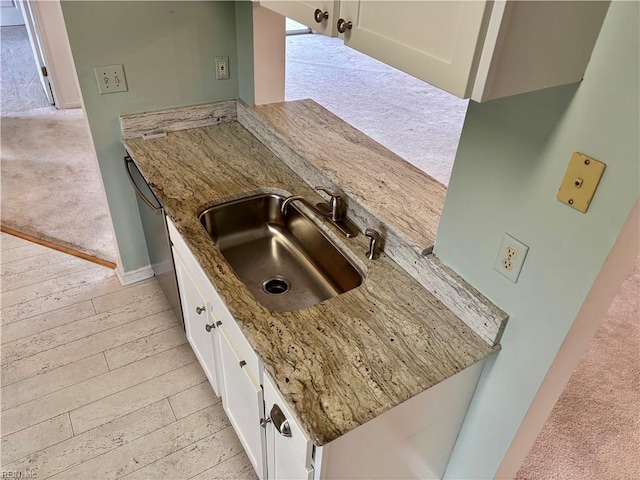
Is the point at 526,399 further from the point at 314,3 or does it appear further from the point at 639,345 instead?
the point at 639,345

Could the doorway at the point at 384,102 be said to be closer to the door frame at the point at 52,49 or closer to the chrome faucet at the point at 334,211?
the chrome faucet at the point at 334,211

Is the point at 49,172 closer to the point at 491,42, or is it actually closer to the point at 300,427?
the point at 300,427

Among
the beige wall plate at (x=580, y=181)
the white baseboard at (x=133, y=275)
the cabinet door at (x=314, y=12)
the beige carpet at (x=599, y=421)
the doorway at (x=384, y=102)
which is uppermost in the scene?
the cabinet door at (x=314, y=12)

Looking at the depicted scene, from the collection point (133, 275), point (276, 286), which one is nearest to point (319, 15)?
point (276, 286)

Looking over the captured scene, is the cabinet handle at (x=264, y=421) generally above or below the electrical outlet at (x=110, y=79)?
below

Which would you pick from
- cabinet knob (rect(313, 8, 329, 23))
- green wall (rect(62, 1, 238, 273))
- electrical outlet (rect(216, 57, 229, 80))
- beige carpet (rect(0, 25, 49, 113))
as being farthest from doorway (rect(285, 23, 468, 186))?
beige carpet (rect(0, 25, 49, 113))

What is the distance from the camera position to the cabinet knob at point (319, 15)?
118 centimetres

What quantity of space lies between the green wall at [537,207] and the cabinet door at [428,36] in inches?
10.9

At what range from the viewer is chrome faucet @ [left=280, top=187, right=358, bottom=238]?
169 cm

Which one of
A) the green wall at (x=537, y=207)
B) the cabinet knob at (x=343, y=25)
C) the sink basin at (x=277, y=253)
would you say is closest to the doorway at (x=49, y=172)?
the sink basin at (x=277, y=253)

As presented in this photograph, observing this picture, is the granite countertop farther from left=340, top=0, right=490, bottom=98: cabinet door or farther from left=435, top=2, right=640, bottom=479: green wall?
left=340, top=0, right=490, bottom=98: cabinet door

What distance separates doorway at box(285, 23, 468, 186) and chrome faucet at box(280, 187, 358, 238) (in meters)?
1.74

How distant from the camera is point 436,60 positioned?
34.3 inches

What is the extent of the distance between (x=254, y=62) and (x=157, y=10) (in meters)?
0.46
